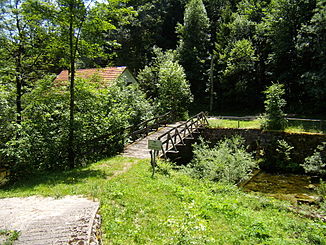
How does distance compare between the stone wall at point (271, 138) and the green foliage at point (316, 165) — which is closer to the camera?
the green foliage at point (316, 165)

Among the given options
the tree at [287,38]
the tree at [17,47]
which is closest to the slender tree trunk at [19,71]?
the tree at [17,47]

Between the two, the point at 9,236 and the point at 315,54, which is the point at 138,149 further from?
the point at 315,54

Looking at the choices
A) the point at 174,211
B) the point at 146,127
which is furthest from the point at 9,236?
the point at 146,127

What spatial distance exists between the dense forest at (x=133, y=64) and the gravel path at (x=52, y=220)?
503 centimetres

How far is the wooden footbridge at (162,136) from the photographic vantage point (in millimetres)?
13570

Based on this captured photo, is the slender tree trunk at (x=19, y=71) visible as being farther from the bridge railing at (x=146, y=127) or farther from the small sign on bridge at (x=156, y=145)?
the small sign on bridge at (x=156, y=145)

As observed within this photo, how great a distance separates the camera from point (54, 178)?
389 inches

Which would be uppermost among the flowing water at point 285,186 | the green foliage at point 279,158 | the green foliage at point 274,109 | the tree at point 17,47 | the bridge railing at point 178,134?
the tree at point 17,47

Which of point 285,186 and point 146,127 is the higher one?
point 146,127

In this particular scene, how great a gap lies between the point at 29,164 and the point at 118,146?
448 centimetres

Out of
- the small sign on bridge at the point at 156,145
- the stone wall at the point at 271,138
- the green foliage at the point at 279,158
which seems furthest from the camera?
the stone wall at the point at 271,138

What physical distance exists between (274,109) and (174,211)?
12.8 meters

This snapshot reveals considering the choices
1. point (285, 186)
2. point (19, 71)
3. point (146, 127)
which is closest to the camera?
point (285, 186)

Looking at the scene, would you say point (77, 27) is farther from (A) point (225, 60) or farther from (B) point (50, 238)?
(A) point (225, 60)
